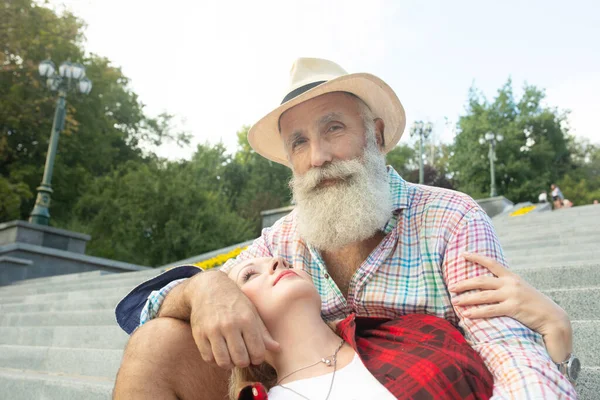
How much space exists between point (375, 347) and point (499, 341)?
47 cm

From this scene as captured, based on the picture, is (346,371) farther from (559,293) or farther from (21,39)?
(21,39)

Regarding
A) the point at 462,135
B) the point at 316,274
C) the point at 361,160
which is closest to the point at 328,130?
the point at 361,160

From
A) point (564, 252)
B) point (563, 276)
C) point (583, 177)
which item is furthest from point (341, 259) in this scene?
point (583, 177)

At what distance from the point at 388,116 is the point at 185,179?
15.8 m

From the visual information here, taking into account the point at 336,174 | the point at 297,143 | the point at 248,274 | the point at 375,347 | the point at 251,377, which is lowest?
the point at 251,377

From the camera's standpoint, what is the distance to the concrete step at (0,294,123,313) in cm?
623

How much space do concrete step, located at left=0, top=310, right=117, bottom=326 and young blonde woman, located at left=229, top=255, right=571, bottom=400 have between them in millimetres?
3736

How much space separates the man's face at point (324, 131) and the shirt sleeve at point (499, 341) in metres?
0.73

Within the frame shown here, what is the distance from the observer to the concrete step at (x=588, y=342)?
8.71 ft

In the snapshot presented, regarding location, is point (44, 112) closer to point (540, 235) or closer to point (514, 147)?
point (540, 235)

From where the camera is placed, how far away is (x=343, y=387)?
5.81 ft

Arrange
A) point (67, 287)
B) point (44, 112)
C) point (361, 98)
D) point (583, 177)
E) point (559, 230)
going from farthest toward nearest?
point (583, 177) < point (44, 112) < point (67, 287) < point (559, 230) < point (361, 98)

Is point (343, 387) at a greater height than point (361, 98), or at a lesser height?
lesser

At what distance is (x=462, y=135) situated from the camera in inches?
1468
